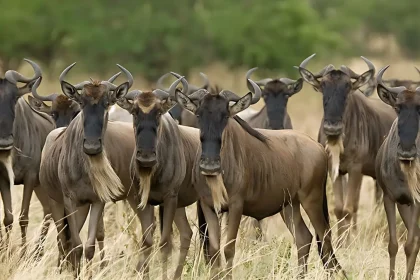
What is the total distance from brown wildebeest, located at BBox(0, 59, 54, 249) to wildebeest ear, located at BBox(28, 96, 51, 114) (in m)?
0.09

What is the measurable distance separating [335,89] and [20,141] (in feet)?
11.3

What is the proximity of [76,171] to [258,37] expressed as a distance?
107 feet

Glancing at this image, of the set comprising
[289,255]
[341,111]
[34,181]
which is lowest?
[289,255]

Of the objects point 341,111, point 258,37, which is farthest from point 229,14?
point 341,111

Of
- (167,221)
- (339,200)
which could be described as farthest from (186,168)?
(339,200)

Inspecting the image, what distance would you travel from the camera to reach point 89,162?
822cm

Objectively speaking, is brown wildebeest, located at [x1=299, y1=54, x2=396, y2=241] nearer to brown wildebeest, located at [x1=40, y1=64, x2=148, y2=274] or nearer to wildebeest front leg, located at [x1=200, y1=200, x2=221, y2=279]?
wildebeest front leg, located at [x1=200, y1=200, x2=221, y2=279]

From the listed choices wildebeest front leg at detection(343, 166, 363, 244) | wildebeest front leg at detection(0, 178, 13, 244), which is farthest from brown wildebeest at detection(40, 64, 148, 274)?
wildebeest front leg at detection(343, 166, 363, 244)

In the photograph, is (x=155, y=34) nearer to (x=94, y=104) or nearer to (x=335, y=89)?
(x=335, y=89)

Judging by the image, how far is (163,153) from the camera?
8.48 metres

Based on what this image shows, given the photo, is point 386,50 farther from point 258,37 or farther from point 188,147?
point 188,147

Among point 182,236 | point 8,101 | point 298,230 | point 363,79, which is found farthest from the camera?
point 363,79

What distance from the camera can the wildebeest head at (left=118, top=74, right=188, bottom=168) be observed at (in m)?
8.01

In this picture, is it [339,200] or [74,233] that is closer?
[74,233]
